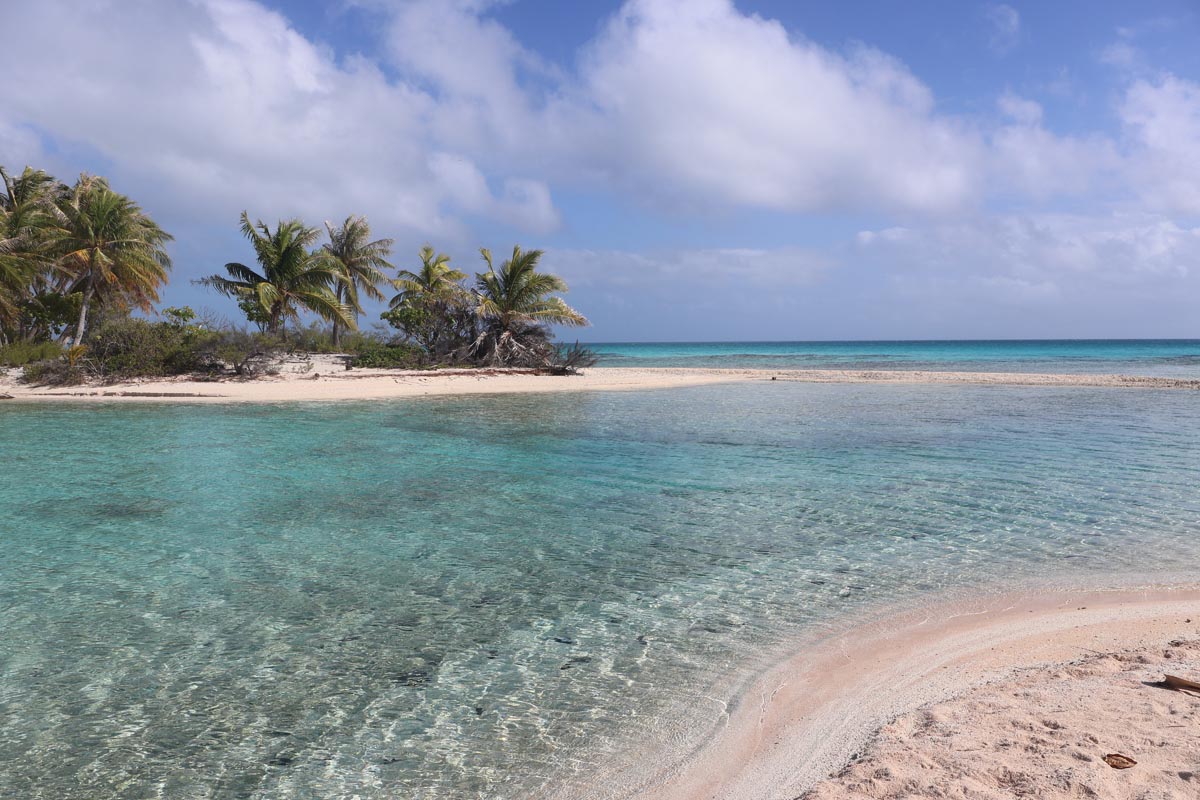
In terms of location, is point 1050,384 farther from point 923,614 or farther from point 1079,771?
point 1079,771

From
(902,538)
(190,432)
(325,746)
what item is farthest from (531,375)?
(325,746)

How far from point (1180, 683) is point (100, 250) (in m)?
33.3

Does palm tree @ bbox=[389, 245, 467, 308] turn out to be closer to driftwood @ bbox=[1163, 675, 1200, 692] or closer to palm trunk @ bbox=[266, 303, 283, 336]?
palm trunk @ bbox=[266, 303, 283, 336]

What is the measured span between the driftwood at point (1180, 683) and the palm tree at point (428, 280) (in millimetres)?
32895

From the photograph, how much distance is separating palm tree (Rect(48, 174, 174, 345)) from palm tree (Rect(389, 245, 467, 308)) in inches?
417

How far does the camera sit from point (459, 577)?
5891 millimetres

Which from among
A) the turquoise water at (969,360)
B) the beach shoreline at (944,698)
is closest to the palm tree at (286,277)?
the turquoise water at (969,360)

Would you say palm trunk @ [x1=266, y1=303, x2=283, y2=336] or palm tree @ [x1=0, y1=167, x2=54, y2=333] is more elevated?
palm tree @ [x1=0, y1=167, x2=54, y2=333]

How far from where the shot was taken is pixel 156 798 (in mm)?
3004

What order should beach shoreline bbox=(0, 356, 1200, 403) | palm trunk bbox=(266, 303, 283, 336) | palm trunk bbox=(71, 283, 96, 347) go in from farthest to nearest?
palm trunk bbox=(266, 303, 283, 336) < palm trunk bbox=(71, 283, 96, 347) < beach shoreline bbox=(0, 356, 1200, 403)

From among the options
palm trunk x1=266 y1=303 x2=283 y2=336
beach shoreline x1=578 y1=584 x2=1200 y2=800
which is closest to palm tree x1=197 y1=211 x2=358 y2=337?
palm trunk x1=266 y1=303 x2=283 y2=336

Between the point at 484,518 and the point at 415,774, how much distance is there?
473 centimetres

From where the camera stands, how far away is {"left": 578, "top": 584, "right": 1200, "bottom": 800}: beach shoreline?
3084mm

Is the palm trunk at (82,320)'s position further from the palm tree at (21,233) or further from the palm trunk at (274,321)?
the palm trunk at (274,321)
